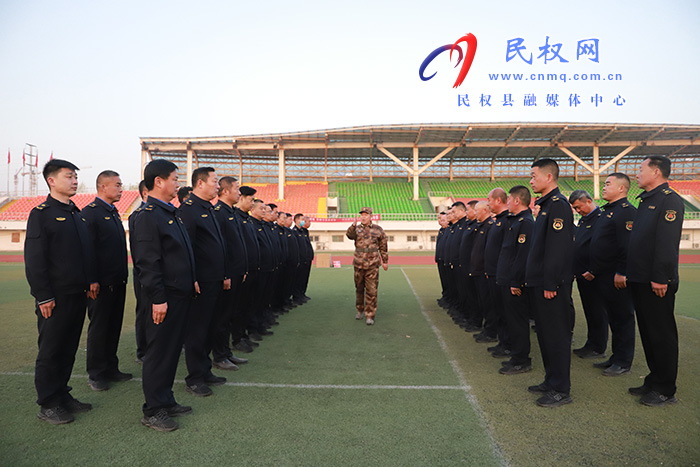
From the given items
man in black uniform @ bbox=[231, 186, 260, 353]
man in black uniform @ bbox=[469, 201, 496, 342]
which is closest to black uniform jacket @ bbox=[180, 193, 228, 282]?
man in black uniform @ bbox=[231, 186, 260, 353]

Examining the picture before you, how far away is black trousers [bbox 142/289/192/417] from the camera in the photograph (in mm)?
3113

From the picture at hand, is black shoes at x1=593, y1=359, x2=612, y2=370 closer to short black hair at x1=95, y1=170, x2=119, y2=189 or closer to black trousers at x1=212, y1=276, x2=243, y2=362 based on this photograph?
black trousers at x1=212, y1=276, x2=243, y2=362

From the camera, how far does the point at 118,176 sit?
4.39m

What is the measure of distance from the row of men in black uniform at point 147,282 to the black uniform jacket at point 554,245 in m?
3.08

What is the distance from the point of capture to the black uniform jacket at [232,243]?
4.67 m

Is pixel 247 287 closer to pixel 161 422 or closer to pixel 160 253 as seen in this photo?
pixel 160 253

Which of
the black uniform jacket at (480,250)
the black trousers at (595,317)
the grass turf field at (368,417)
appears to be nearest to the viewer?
the grass turf field at (368,417)

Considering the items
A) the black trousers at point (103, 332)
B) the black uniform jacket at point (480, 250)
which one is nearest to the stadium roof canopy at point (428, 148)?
the black uniform jacket at point (480, 250)

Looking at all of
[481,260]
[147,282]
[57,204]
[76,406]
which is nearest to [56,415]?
[76,406]

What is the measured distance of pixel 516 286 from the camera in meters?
4.22

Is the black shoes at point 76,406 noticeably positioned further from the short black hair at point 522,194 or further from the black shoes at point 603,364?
the black shoes at point 603,364

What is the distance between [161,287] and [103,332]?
166cm

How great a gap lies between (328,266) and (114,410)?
1556 centimetres

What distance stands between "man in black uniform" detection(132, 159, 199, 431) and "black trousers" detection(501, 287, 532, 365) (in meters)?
3.36
